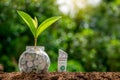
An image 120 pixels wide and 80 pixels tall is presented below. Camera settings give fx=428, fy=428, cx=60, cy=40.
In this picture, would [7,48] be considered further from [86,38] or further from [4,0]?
[86,38]

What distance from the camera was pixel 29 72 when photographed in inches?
127

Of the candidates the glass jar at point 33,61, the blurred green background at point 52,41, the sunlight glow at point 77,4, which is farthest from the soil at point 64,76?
the sunlight glow at point 77,4

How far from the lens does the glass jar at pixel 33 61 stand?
3.19 m

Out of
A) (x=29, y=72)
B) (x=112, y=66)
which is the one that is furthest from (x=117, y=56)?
(x=29, y=72)

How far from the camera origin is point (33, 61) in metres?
3.20

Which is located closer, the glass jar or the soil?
the soil

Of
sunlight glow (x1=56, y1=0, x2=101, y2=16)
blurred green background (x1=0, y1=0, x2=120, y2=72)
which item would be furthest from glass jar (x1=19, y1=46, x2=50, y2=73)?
sunlight glow (x1=56, y1=0, x2=101, y2=16)

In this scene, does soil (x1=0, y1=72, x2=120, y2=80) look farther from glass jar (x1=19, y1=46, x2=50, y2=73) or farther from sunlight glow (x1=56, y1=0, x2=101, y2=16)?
sunlight glow (x1=56, y1=0, x2=101, y2=16)

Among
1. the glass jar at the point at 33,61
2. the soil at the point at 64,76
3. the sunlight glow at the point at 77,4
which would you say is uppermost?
the sunlight glow at the point at 77,4

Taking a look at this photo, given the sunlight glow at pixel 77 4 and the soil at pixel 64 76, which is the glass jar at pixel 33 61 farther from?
the sunlight glow at pixel 77 4

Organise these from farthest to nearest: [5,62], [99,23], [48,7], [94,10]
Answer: [94,10] < [99,23] < [48,7] < [5,62]

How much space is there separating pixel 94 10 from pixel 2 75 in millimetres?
8722

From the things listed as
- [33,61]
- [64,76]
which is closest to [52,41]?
[33,61]

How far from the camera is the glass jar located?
319cm
